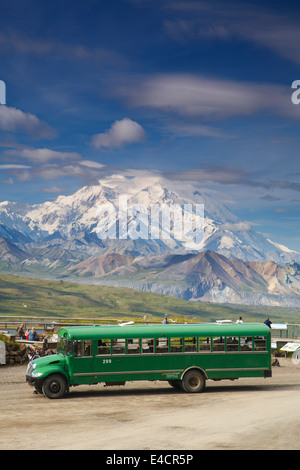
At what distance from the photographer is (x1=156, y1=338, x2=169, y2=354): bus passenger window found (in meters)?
29.9

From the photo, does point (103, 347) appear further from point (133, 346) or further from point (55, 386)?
point (55, 386)

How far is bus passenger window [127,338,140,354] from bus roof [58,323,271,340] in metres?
0.24

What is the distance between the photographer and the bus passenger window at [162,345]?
98.0ft

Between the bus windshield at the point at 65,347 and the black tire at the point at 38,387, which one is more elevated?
the bus windshield at the point at 65,347

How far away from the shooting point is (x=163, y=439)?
1959cm

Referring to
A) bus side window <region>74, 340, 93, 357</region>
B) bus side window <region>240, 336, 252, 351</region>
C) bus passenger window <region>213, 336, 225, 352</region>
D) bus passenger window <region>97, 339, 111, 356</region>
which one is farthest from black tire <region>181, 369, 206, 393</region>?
bus side window <region>74, 340, 93, 357</region>

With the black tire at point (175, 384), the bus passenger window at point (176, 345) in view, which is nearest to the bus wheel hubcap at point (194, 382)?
the black tire at point (175, 384)

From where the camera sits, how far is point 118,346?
29.4 meters

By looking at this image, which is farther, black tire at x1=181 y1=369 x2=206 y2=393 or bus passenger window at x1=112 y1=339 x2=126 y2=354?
black tire at x1=181 y1=369 x2=206 y2=393

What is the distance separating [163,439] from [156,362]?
1010 centimetres

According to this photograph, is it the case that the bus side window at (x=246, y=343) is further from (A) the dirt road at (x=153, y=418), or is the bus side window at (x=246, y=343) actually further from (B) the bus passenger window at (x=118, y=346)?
(B) the bus passenger window at (x=118, y=346)

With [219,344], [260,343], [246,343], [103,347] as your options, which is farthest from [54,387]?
[260,343]

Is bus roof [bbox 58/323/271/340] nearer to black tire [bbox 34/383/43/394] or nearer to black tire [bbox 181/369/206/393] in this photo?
black tire [bbox 181/369/206/393]

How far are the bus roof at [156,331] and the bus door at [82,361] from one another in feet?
1.25
